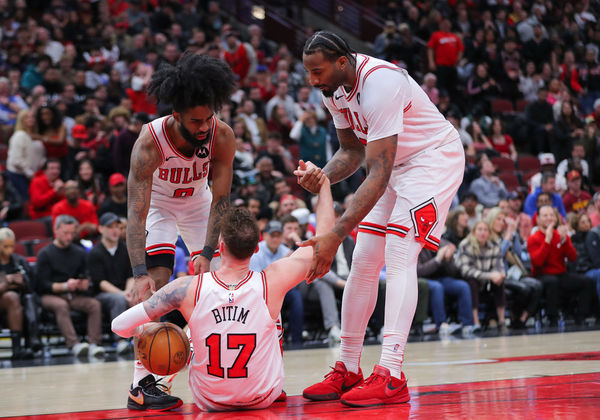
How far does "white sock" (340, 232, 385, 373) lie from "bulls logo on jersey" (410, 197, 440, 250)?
306mm

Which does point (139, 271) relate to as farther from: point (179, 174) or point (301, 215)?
point (301, 215)

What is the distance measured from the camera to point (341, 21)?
21.0 meters

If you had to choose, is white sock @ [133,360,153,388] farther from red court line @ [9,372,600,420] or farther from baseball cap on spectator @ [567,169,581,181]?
baseball cap on spectator @ [567,169,581,181]

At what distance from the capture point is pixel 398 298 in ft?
14.4

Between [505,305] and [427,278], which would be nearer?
[427,278]

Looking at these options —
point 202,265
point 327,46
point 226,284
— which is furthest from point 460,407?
point 327,46

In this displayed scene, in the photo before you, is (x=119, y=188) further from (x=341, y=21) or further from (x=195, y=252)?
(x=341, y=21)

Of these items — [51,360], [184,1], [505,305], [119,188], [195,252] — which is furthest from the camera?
[184,1]

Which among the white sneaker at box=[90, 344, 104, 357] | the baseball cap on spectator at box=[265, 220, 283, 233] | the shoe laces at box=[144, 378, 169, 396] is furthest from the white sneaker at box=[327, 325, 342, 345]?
the shoe laces at box=[144, 378, 169, 396]

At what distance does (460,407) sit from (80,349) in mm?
5482

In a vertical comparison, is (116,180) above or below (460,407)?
above

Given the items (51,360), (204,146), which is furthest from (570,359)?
(51,360)

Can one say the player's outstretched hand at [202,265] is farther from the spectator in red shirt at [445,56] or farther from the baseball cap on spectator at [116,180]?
the spectator in red shirt at [445,56]

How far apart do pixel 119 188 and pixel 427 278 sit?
3.99 m
